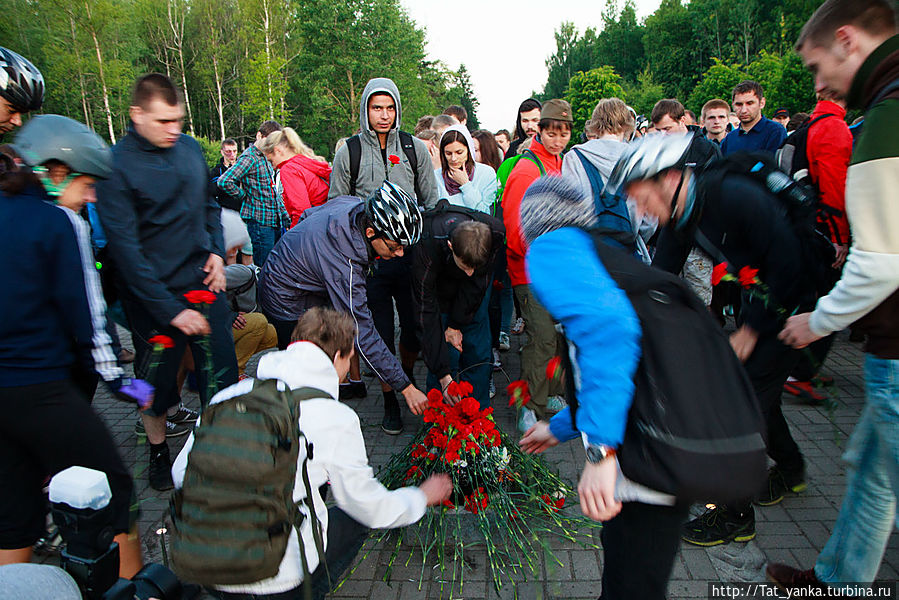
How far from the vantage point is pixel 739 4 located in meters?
45.0

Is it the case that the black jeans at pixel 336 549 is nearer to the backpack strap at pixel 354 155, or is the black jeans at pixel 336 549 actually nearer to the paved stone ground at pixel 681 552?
the paved stone ground at pixel 681 552

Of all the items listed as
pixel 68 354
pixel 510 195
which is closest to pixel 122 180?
pixel 68 354

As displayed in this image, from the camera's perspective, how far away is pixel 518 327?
6578mm

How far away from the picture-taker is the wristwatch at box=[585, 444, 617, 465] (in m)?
1.43

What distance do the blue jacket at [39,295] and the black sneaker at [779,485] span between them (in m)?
3.49

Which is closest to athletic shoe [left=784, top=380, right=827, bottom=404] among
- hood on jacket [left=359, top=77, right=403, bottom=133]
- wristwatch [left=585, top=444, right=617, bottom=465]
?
wristwatch [left=585, top=444, right=617, bottom=465]

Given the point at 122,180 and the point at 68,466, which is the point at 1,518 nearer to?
the point at 68,466

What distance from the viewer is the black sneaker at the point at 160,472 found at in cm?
350

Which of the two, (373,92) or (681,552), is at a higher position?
(373,92)

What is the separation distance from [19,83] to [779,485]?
4326mm

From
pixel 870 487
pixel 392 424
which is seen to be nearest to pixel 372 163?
pixel 392 424

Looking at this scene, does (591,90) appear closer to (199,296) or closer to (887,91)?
(199,296)

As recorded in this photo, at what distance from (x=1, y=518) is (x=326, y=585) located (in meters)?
1.30

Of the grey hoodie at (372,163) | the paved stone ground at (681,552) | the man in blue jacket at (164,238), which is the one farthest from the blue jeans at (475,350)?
the man in blue jacket at (164,238)
